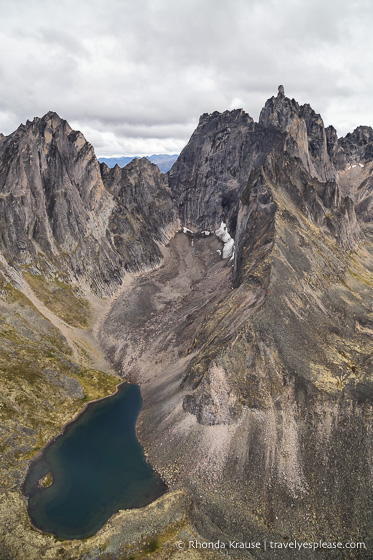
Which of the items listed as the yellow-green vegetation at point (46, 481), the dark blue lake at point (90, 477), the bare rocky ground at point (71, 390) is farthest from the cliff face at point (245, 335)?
the yellow-green vegetation at point (46, 481)

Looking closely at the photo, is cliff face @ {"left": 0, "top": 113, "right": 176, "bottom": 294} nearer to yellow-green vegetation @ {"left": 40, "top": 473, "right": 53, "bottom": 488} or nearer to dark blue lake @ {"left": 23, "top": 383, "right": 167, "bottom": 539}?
dark blue lake @ {"left": 23, "top": 383, "right": 167, "bottom": 539}

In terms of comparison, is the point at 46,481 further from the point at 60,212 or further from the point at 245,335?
the point at 60,212

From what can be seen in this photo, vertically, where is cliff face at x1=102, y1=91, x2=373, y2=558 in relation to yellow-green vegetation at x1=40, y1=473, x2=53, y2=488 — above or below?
above

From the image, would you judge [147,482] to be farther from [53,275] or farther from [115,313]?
[53,275]

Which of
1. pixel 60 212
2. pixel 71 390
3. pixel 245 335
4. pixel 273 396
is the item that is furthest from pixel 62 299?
pixel 273 396

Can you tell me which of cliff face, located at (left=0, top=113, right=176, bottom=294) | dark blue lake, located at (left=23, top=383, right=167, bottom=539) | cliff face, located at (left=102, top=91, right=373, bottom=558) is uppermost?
cliff face, located at (left=0, top=113, right=176, bottom=294)

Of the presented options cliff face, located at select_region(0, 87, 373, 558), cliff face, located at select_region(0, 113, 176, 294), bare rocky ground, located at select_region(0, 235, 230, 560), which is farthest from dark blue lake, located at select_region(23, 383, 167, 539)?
cliff face, located at select_region(0, 113, 176, 294)

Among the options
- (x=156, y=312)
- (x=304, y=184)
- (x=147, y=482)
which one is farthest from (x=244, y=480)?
(x=304, y=184)
